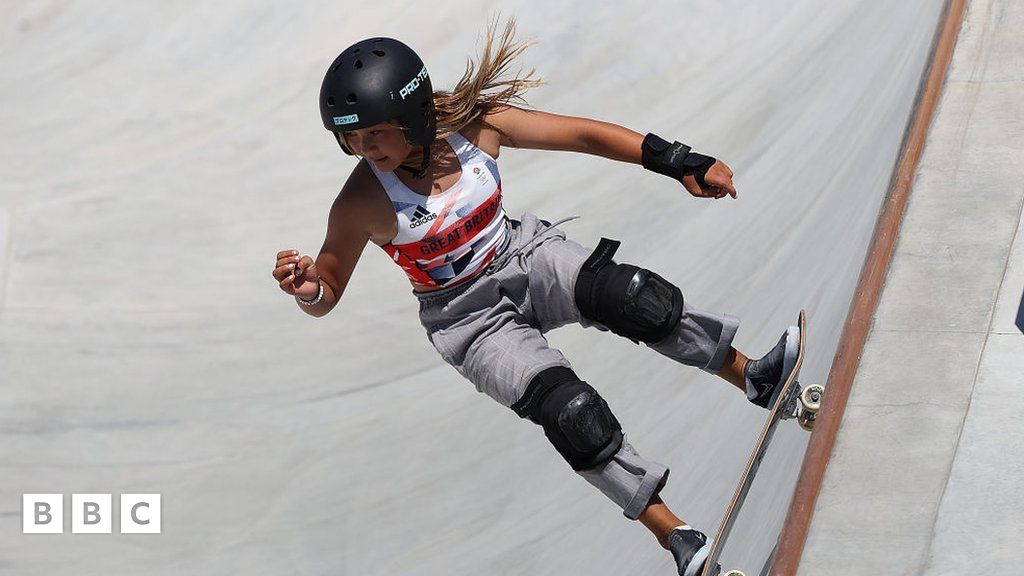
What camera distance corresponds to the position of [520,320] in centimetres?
363

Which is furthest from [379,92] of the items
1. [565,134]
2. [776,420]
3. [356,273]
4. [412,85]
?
[356,273]

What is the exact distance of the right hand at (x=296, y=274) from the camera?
10.2ft

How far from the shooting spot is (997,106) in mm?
5215

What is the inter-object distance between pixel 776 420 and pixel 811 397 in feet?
0.58

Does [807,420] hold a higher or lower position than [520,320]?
lower

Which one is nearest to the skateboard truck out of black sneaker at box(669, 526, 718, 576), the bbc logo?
black sneaker at box(669, 526, 718, 576)

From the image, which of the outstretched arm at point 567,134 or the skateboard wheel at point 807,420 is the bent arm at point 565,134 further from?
the skateboard wheel at point 807,420

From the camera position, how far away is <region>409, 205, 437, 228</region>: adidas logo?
3.47 meters

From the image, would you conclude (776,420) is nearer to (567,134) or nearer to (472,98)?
(567,134)

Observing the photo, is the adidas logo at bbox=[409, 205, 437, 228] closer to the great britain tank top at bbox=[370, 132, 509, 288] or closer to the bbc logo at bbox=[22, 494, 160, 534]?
the great britain tank top at bbox=[370, 132, 509, 288]

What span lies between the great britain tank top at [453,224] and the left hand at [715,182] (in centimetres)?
58

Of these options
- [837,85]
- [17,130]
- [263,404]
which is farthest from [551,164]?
Result: [17,130]

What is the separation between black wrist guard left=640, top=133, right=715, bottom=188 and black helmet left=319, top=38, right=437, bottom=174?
67 centimetres

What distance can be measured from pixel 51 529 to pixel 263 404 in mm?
1036
